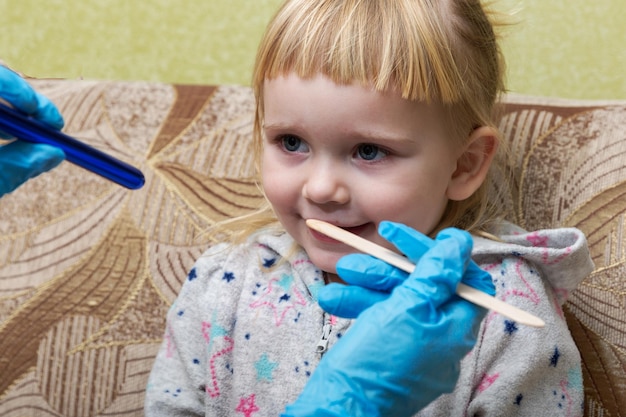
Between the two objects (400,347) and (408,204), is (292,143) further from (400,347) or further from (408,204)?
(400,347)

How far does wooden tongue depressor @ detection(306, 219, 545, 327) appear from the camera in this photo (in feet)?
2.11

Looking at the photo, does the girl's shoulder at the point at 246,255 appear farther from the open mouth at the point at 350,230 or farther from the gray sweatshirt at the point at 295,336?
the open mouth at the point at 350,230

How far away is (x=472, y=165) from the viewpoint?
0.98 m

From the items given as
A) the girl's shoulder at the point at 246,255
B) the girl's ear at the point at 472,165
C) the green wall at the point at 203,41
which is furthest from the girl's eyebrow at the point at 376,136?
A: the green wall at the point at 203,41

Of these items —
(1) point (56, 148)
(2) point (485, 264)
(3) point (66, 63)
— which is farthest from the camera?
(3) point (66, 63)

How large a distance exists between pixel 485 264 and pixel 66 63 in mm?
967

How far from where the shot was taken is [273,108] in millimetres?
913

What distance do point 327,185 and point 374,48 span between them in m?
0.15

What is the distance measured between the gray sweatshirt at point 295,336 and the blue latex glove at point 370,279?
6.5 inches

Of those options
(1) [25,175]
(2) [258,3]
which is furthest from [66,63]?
(1) [25,175]

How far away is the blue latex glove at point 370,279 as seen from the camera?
2.50 ft

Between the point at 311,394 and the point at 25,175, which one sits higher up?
the point at 25,175

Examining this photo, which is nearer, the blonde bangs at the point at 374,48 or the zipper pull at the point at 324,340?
the blonde bangs at the point at 374,48

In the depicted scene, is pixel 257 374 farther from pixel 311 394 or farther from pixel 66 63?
pixel 66 63
